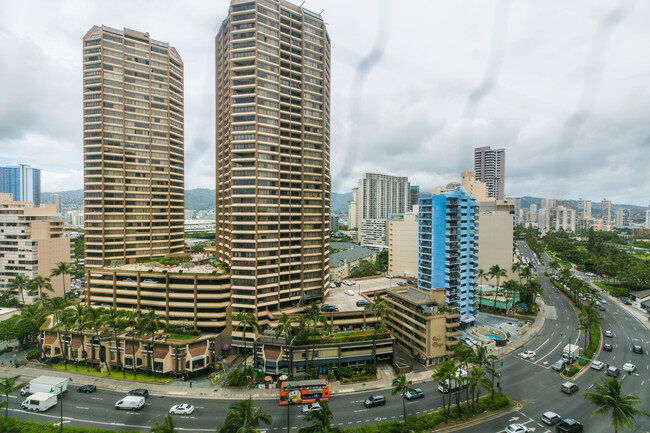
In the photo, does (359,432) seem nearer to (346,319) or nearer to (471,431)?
(471,431)

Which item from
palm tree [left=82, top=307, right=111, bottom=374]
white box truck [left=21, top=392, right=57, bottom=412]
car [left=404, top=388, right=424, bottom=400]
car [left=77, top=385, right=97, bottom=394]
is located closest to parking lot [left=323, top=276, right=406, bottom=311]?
car [left=404, top=388, right=424, bottom=400]

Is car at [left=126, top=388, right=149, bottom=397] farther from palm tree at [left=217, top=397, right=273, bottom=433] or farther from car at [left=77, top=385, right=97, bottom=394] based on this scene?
palm tree at [left=217, top=397, right=273, bottom=433]

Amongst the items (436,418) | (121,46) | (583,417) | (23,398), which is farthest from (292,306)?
(121,46)

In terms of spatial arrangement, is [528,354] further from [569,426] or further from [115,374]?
[115,374]

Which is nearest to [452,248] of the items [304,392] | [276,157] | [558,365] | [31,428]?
[558,365]

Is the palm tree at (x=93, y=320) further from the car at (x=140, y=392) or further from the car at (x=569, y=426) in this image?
the car at (x=569, y=426)

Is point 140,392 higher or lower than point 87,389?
higher

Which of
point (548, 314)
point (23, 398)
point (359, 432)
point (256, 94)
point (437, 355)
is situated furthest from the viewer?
point (548, 314)
